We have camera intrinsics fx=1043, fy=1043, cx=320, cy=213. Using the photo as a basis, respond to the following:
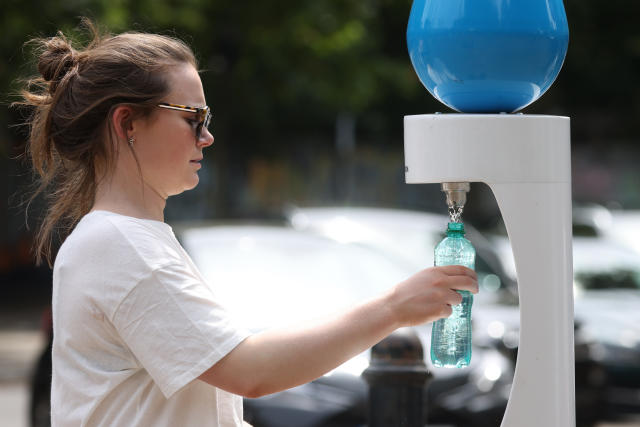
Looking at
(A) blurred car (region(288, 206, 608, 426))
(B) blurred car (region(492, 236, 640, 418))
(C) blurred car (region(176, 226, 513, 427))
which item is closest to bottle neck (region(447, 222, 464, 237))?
(C) blurred car (region(176, 226, 513, 427))

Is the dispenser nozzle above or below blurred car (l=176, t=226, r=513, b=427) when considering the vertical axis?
above

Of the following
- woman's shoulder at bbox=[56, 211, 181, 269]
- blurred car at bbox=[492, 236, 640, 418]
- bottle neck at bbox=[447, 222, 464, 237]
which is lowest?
blurred car at bbox=[492, 236, 640, 418]

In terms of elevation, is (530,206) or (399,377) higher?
(530,206)

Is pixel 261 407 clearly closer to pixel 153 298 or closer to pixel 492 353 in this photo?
pixel 492 353

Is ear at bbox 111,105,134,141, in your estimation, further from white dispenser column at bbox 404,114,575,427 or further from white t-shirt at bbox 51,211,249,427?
white dispenser column at bbox 404,114,575,427

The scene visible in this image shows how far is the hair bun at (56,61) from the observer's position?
2445 millimetres

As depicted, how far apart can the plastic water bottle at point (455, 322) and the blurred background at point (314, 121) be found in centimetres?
266

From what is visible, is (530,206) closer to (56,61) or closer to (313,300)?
(56,61)

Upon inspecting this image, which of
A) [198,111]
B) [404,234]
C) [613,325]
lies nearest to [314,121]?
→ [404,234]

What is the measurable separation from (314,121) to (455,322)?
22.0 metres

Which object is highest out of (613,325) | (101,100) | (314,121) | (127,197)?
(314,121)

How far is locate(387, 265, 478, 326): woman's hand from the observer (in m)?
2.22

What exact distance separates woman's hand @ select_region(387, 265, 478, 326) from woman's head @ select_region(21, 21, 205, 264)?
0.57 metres

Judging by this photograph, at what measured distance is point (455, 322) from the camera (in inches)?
100
